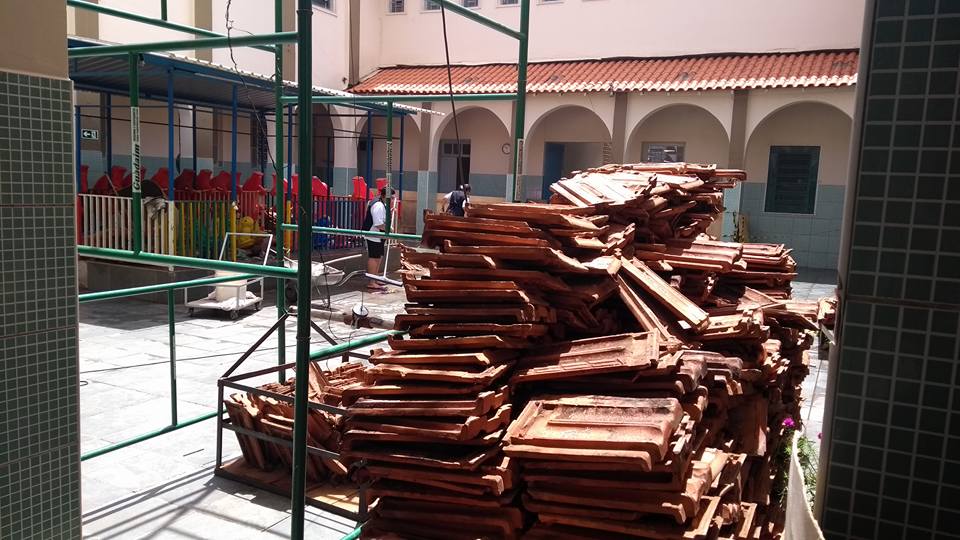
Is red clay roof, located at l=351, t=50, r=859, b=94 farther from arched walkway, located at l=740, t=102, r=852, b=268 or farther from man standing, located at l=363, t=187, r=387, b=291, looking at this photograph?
man standing, located at l=363, t=187, r=387, b=291

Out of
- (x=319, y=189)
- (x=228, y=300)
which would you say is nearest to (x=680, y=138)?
(x=319, y=189)

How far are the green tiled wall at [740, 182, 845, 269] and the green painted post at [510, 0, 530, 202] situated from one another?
51.4 ft

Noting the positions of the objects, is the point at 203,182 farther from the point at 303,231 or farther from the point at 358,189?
the point at 303,231

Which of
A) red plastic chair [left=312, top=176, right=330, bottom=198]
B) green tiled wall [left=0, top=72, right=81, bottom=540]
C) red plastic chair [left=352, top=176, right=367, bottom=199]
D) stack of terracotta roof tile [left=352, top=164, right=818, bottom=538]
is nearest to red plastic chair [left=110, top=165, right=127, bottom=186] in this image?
red plastic chair [left=312, top=176, right=330, bottom=198]

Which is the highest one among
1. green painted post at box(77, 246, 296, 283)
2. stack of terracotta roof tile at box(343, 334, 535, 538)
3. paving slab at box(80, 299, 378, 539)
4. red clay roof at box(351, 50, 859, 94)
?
red clay roof at box(351, 50, 859, 94)

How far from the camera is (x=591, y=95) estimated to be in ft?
67.5

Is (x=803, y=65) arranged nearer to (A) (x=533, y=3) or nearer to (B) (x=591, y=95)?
(B) (x=591, y=95)

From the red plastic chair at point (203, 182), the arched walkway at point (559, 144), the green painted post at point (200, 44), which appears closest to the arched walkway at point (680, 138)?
the arched walkway at point (559, 144)

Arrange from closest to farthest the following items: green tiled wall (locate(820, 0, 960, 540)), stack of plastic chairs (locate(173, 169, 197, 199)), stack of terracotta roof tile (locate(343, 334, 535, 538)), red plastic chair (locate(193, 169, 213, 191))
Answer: green tiled wall (locate(820, 0, 960, 540)), stack of terracotta roof tile (locate(343, 334, 535, 538)), stack of plastic chairs (locate(173, 169, 197, 199)), red plastic chair (locate(193, 169, 213, 191))

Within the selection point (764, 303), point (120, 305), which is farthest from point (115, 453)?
point (120, 305)

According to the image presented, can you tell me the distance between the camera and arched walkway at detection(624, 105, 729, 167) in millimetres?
20922

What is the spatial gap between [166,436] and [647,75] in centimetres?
1753

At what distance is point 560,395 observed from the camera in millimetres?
3756

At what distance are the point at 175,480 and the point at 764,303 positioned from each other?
5.00 metres
